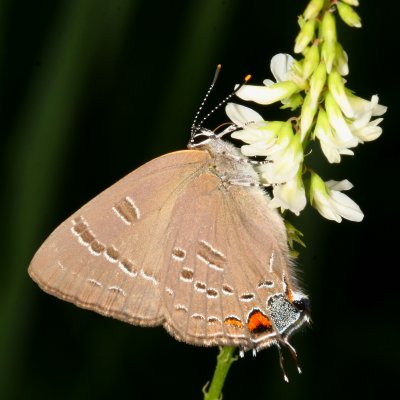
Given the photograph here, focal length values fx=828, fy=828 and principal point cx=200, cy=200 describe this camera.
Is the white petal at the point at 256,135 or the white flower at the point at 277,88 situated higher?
the white flower at the point at 277,88

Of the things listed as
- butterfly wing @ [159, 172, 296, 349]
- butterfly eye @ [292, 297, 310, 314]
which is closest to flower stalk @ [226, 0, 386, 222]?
butterfly wing @ [159, 172, 296, 349]

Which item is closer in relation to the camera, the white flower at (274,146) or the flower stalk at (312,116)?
the flower stalk at (312,116)

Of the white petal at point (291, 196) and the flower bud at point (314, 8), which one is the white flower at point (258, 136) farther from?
the flower bud at point (314, 8)

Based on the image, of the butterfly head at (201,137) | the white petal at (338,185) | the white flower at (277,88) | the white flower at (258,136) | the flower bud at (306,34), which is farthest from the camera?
the butterfly head at (201,137)

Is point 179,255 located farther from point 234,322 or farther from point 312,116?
point 312,116

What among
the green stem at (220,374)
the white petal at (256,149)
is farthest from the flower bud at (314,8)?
the green stem at (220,374)

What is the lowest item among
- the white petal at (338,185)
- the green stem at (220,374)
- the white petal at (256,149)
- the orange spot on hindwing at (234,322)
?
the green stem at (220,374)

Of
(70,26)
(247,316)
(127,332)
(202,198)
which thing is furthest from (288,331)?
(70,26)

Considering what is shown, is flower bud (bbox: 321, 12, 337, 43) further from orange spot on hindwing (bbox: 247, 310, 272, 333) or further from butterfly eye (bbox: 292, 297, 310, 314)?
orange spot on hindwing (bbox: 247, 310, 272, 333)
